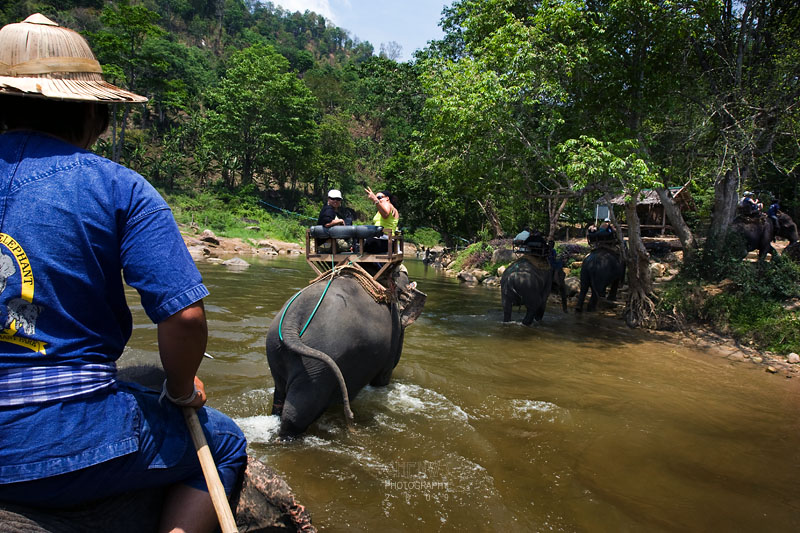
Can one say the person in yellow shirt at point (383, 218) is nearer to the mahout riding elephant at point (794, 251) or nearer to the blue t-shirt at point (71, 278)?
the blue t-shirt at point (71, 278)

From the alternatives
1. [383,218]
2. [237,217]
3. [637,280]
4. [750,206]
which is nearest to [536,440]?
[383,218]

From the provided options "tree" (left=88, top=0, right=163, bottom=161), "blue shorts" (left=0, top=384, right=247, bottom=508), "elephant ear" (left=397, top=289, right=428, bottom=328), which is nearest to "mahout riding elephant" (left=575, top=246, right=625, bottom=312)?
"elephant ear" (left=397, top=289, right=428, bottom=328)

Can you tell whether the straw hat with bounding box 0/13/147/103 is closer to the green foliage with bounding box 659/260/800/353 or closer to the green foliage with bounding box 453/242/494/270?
the green foliage with bounding box 659/260/800/353

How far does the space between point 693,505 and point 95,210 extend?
4171mm

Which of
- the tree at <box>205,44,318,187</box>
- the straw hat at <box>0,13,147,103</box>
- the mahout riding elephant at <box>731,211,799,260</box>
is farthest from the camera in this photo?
the tree at <box>205,44,318,187</box>

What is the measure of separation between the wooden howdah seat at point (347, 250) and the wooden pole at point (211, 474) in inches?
130

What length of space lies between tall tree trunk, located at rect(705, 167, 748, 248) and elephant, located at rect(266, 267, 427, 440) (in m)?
8.96

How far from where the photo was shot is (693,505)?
364 centimetres

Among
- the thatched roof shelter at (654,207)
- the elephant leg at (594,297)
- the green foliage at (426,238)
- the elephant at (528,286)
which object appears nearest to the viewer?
the elephant at (528,286)

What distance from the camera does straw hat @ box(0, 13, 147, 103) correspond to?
4.65 feet

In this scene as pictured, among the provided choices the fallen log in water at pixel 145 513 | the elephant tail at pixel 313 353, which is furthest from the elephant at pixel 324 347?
the fallen log in water at pixel 145 513

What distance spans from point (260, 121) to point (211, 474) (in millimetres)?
42057

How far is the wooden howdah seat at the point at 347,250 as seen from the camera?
4910mm

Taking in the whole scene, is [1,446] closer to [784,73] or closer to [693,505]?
[693,505]
